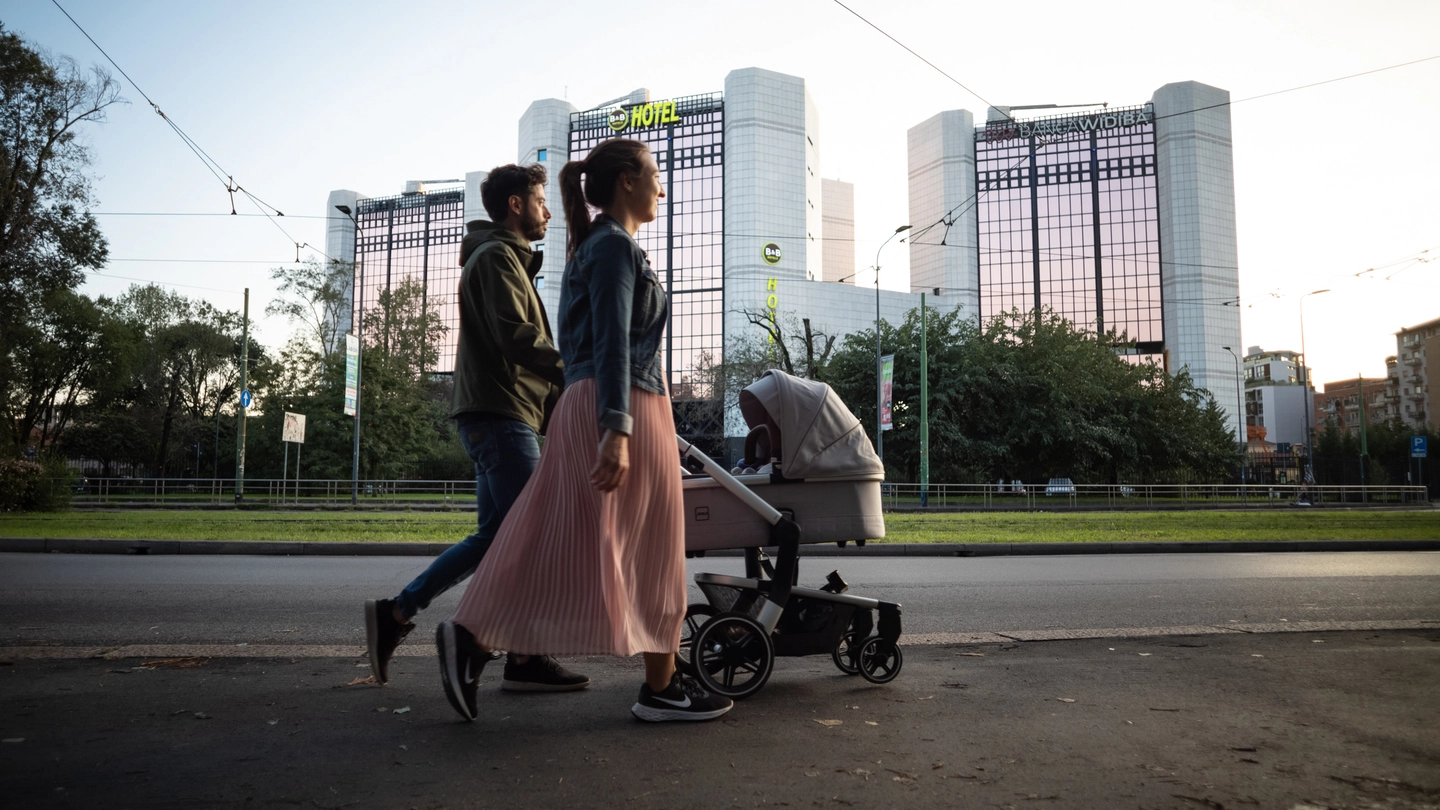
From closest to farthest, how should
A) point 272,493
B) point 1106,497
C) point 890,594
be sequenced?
1. point 890,594
2. point 1106,497
3. point 272,493

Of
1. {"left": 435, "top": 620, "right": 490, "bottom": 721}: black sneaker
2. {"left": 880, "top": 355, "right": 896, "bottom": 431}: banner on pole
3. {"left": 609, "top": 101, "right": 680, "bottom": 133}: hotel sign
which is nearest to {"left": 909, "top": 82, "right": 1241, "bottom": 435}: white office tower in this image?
{"left": 609, "top": 101, "right": 680, "bottom": 133}: hotel sign

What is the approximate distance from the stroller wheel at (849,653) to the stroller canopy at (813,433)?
687 millimetres

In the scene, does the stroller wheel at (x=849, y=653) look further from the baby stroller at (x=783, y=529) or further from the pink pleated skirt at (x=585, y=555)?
the pink pleated skirt at (x=585, y=555)

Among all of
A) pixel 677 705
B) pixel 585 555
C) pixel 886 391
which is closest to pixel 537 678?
pixel 677 705

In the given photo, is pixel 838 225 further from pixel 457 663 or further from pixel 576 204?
pixel 457 663

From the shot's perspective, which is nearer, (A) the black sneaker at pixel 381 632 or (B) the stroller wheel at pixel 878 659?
(A) the black sneaker at pixel 381 632

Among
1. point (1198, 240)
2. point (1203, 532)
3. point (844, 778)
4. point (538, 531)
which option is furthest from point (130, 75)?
point (1198, 240)

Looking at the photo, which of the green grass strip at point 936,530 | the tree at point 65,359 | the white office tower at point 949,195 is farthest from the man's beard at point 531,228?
the white office tower at point 949,195

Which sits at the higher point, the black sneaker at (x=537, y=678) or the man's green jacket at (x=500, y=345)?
the man's green jacket at (x=500, y=345)

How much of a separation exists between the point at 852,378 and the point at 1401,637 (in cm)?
3384

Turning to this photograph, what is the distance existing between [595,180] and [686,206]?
7853cm

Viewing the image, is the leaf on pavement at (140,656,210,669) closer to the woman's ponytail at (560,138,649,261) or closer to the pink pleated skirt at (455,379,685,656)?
the pink pleated skirt at (455,379,685,656)

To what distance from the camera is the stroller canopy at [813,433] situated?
11.3ft

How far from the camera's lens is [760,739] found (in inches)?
110
